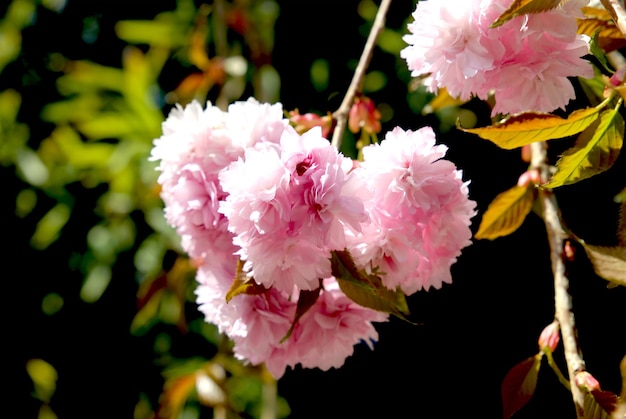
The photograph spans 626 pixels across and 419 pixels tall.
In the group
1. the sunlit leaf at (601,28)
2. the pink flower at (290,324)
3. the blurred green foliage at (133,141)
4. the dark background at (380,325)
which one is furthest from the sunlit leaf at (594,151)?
the blurred green foliage at (133,141)

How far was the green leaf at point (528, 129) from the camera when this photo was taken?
54 centimetres

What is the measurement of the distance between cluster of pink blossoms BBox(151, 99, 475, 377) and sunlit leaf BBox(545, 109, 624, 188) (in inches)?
3.7

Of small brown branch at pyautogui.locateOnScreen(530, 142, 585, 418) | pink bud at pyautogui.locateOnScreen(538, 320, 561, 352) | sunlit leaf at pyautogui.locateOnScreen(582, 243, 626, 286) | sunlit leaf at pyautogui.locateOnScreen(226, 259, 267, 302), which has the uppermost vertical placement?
sunlit leaf at pyautogui.locateOnScreen(582, 243, 626, 286)

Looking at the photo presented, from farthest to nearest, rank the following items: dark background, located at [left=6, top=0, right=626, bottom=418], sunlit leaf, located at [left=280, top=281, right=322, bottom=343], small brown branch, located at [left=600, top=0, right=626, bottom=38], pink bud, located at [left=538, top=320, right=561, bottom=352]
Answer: dark background, located at [left=6, top=0, right=626, bottom=418], pink bud, located at [left=538, top=320, right=561, bottom=352], sunlit leaf, located at [left=280, top=281, right=322, bottom=343], small brown branch, located at [left=600, top=0, right=626, bottom=38]

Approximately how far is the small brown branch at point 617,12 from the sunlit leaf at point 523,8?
0.14ft

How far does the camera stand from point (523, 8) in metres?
0.50

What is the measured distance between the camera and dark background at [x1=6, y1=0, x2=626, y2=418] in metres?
1.01

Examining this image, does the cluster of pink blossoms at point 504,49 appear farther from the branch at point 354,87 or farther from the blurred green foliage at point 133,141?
the blurred green foliage at point 133,141

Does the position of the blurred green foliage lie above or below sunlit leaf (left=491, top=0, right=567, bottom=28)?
below

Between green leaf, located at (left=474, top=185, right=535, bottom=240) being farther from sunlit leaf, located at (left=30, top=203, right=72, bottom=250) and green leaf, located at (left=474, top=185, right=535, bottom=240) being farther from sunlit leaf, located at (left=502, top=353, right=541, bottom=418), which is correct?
sunlit leaf, located at (left=30, top=203, right=72, bottom=250)

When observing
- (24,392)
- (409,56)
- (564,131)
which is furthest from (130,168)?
(564,131)

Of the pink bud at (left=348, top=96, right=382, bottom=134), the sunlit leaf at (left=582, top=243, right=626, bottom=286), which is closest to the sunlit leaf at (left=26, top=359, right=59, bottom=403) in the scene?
the pink bud at (left=348, top=96, right=382, bottom=134)

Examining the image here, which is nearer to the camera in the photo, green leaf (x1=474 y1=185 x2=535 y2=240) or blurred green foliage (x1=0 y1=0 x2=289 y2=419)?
green leaf (x1=474 y1=185 x2=535 y2=240)

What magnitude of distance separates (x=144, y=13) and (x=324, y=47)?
547 millimetres
